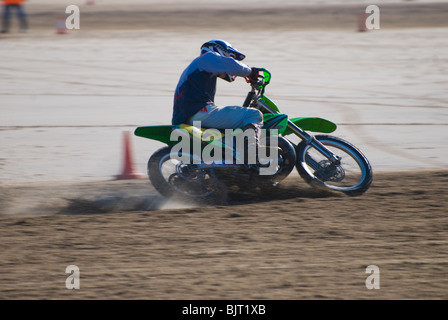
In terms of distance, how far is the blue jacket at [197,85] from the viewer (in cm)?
716

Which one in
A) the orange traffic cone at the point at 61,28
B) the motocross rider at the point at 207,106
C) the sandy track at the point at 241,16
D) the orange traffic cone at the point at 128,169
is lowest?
the orange traffic cone at the point at 128,169

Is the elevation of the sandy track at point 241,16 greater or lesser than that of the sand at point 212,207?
greater

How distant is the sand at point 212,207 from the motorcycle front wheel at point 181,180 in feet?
0.60

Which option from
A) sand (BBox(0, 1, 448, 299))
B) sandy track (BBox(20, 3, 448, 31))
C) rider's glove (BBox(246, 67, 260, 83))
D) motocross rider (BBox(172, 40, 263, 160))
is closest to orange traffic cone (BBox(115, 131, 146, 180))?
sand (BBox(0, 1, 448, 299))

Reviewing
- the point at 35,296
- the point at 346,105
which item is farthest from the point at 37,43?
the point at 35,296

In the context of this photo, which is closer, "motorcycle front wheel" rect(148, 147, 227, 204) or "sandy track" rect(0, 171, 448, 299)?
"sandy track" rect(0, 171, 448, 299)

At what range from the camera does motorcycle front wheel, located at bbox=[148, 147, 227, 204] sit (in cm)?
737

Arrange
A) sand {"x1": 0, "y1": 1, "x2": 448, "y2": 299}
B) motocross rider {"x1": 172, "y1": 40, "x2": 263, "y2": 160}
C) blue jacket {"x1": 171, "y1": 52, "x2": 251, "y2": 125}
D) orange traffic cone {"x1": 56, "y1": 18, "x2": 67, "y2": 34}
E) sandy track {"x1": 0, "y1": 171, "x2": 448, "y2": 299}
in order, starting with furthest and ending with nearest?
orange traffic cone {"x1": 56, "y1": 18, "x2": 67, "y2": 34}, motocross rider {"x1": 172, "y1": 40, "x2": 263, "y2": 160}, blue jacket {"x1": 171, "y1": 52, "x2": 251, "y2": 125}, sand {"x1": 0, "y1": 1, "x2": 448, "y2": 299}, sandy track {"x1": 0, "y1": 171, "x2": 448, "y2": 299}

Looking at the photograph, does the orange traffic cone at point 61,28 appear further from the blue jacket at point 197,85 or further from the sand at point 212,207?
the blue jacket at point 197,85

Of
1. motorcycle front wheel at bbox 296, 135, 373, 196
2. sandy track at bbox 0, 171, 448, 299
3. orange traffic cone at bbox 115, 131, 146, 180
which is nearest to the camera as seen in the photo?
sandy track at bbox 0, 171, 448, 299

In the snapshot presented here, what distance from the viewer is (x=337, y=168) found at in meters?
7.50

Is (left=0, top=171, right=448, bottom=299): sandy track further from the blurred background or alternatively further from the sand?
the blurred background

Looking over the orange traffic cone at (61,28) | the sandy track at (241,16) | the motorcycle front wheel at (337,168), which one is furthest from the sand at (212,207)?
the sandy track at (241,16)

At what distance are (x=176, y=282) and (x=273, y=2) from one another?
33.0m
